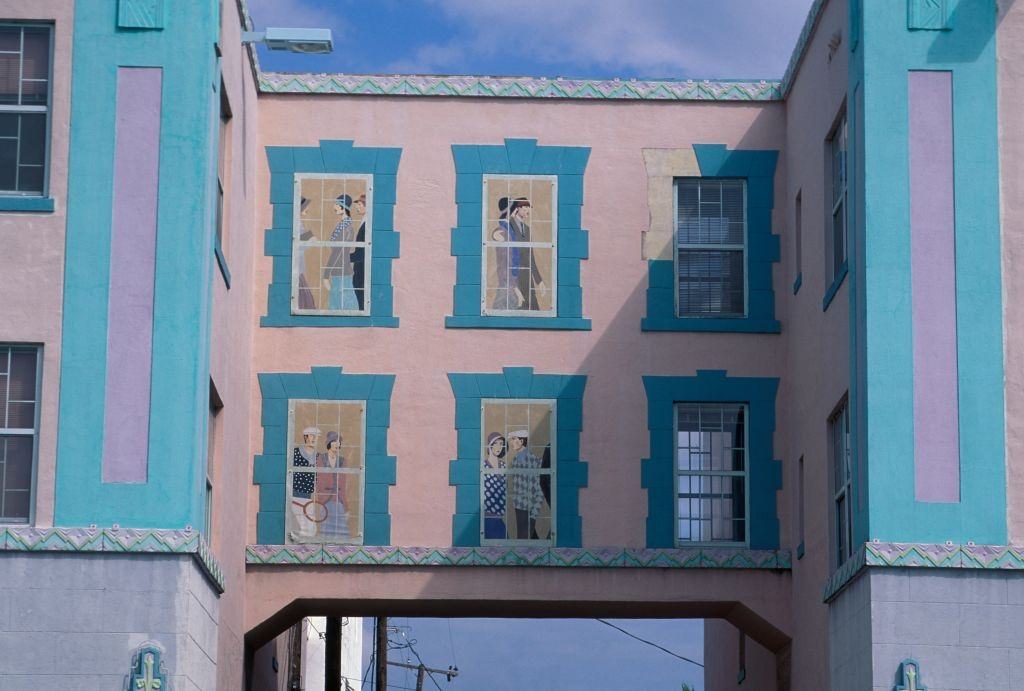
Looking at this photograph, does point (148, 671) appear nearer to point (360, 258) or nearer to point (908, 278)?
point (360, 258)

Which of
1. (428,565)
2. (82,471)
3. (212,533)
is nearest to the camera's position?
(82,471)

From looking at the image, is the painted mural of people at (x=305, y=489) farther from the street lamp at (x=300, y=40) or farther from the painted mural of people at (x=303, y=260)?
the street lamp at (x=300, y=40)

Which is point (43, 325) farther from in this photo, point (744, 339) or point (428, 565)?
point (744, 339)

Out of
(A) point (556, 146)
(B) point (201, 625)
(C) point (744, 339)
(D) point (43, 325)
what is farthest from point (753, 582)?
(D) point (43, 325)

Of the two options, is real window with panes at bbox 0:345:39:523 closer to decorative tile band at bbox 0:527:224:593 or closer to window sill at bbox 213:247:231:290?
decorative tile band at bbox 0:527:224:593

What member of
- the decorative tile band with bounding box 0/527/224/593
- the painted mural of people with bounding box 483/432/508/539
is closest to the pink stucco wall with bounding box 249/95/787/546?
the painted mural of people with bounding box 483/432/508/539

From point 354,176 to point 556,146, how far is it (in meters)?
2.46

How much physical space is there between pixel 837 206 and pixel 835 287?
3.48 feet

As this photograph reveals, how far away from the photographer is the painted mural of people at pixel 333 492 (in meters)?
24.1

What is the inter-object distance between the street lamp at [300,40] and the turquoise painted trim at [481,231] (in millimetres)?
3795

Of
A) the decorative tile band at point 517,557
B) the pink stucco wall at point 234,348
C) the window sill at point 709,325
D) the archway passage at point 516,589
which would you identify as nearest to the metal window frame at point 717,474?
the decorative tile band at point 517,557

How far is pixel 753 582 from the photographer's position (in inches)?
950

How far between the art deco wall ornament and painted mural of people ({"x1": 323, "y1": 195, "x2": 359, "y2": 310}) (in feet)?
23.2

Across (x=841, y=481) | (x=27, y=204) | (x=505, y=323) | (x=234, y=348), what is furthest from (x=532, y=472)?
(x=27, y=204)
